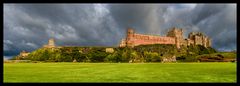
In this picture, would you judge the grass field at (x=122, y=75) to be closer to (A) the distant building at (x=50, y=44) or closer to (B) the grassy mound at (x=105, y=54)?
(B) the grassy mound at (x=105, y=54)

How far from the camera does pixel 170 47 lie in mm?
185750

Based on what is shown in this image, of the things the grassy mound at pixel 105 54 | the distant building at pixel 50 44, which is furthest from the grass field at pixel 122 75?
the distant building at pixel 50 44

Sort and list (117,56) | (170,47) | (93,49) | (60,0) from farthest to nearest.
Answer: (170,47) < (93,49) < (117,56) < (60,0)

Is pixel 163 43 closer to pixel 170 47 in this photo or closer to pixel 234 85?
pixel 170 47

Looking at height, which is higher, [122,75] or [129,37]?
[129,37]

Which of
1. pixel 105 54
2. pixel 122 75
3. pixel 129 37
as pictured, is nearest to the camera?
pixel 122 75

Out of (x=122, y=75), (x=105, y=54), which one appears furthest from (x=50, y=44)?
(x=122, y=75)

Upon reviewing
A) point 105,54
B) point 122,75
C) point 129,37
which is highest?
point 129,37

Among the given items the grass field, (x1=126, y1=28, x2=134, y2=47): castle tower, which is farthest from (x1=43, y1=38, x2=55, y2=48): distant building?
the grass field

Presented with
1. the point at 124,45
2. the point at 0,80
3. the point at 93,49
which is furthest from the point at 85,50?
the point at 0,80

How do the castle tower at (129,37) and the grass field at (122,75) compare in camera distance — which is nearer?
the grass field at (122,75)

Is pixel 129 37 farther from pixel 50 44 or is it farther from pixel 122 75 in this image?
pixel 122 75

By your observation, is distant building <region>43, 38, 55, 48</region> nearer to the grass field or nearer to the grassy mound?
the grassy mound

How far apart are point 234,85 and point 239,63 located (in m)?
1.35
